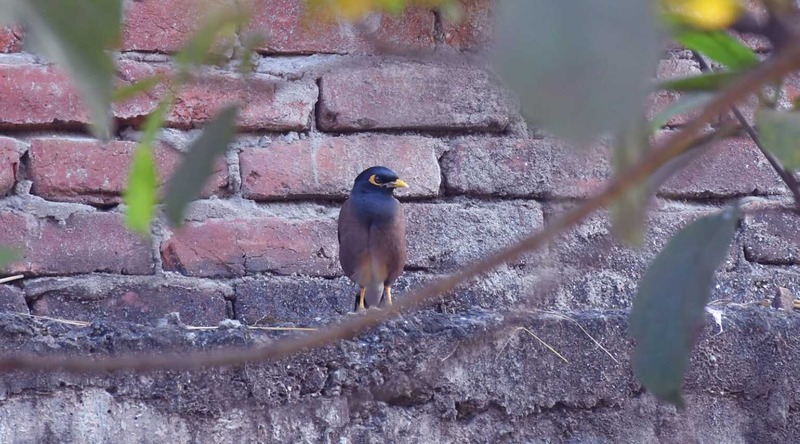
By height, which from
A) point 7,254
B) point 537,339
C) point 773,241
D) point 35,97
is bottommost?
point 773,241

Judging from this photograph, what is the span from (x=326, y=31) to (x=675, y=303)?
4.05 feet

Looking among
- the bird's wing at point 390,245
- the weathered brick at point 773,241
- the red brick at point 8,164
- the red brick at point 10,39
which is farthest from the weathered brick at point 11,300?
the weathered brick at point 773,241

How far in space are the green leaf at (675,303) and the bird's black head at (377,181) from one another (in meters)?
1.15

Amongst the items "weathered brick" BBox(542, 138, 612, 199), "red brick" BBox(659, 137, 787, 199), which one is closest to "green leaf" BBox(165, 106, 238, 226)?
"weathered brick" BBox(542, 138, 612, 199)

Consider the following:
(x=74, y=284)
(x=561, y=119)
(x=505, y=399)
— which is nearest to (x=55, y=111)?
(x=74, y=284)

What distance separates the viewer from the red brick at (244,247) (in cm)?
170

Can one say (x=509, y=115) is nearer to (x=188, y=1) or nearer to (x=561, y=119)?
(x=188, y=1)

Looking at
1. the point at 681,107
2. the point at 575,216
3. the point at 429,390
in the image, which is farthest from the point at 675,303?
the point at 429,390

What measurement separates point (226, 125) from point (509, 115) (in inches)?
53.6

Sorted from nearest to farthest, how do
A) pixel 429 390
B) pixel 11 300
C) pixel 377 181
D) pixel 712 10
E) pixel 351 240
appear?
pixel 712 10, pixel 429 390, pixel 11 300, pixel 377 181, pixel 351 240

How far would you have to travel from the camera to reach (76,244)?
1.65 meters

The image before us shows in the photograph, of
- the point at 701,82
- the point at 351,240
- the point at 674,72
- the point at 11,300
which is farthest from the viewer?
the point at 351,240

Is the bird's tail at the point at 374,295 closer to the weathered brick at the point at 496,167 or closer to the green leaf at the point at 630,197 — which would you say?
the weathered brick at the point at 496,167

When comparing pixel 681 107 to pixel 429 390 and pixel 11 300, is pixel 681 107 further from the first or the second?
pixel 11 300
